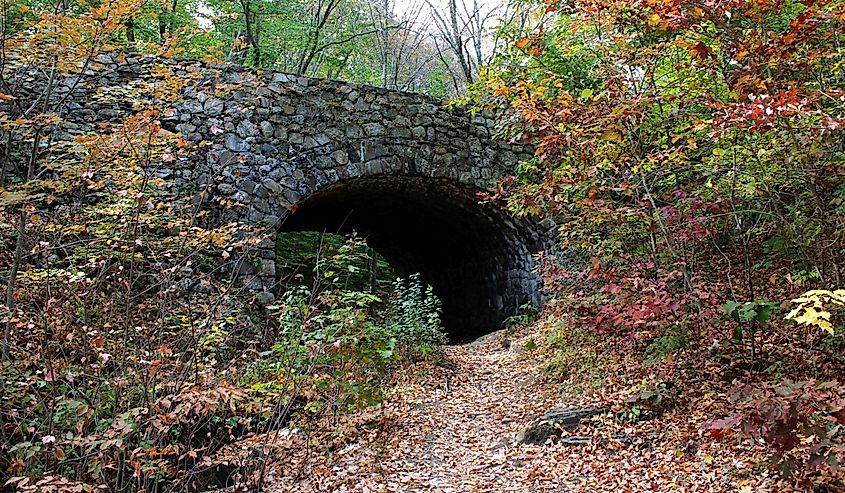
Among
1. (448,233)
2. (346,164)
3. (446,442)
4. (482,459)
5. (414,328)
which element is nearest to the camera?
(482,459)

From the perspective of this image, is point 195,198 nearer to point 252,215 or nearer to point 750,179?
point 252,215

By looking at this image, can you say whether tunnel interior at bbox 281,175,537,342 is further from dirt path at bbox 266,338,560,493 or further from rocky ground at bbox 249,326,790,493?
rocky ground at bbox 249,326,790,493

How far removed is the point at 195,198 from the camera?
23.0 ft

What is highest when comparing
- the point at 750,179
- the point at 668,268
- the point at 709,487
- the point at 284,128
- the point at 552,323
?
the point at 284,128

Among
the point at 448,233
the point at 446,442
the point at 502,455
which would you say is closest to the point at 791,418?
the point at 502,455

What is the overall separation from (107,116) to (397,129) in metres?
3.64

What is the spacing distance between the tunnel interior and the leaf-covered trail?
11.8 ft

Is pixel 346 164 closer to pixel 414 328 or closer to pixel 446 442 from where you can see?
pixel 414 328

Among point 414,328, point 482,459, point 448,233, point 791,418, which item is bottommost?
point 482,459

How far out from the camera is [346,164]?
7902 millimetres

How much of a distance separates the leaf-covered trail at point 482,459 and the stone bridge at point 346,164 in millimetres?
2987

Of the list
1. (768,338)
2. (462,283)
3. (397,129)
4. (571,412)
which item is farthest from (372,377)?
(462,283)

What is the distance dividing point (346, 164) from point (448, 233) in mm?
3545

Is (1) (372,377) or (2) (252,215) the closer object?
(1) (372,377)
